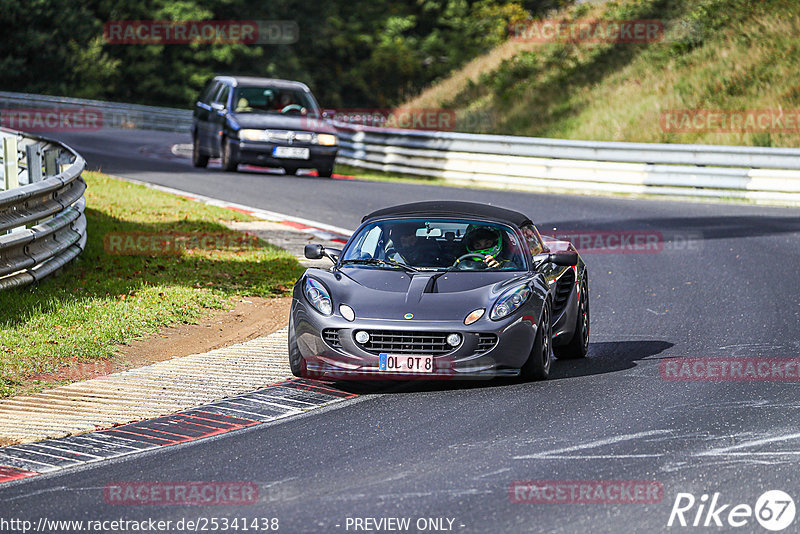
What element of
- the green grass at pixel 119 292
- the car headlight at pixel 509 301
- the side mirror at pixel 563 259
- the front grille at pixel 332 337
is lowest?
the green grass at pixel 119 292

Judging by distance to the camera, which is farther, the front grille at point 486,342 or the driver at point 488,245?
the driver at point 488,245

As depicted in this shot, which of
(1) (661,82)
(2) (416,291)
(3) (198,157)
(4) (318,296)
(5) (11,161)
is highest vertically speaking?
(1) (661,82)

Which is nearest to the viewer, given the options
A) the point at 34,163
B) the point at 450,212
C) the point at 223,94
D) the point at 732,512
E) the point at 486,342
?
the point at 732,512

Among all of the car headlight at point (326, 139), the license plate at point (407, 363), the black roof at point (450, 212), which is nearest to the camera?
the license plate at point (407, 363)

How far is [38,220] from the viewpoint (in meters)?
11.7

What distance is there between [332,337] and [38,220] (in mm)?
4461

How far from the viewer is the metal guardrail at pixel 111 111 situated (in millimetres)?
43781

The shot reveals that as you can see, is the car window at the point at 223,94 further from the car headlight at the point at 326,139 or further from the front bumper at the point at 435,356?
the front bumper at the point at 435,356

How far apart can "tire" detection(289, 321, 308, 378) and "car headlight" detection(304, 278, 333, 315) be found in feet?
0.86

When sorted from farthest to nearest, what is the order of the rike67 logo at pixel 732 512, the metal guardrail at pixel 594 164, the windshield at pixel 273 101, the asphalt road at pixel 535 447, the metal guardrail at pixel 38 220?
the windshield at pixel 273 101 → the metal guardrail at pixel 594 164 → the metal guardrail at pixel 38 220 → the asphalt road at pixel 535 447 → the rike67 logo at pixel 732 512

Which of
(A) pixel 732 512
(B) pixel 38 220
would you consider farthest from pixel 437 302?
(B) pixel 38 220

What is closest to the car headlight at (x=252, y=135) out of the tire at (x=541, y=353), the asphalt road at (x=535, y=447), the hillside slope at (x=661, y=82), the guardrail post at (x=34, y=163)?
the hillside slope at (x=661, y=82)

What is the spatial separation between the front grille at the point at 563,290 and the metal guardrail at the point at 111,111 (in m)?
36.1

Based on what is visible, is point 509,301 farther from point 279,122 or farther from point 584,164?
point 279,122
